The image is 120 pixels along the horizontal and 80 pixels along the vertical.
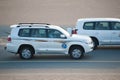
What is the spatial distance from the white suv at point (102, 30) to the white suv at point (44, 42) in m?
3.09

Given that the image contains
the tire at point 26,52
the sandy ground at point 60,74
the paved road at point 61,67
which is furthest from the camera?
the tire at point 26,52

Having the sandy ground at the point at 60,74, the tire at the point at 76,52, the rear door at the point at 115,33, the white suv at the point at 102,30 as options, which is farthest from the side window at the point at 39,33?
the rear door at the point at 115,33

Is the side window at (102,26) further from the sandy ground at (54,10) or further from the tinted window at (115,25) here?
the sandy ground at (54,10)

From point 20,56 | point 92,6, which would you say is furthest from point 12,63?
point 92,6

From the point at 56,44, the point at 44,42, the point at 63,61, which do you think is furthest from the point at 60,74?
the point at 44,42

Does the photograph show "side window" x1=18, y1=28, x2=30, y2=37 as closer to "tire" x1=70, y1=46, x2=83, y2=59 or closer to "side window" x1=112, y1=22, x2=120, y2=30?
"tire" x1=70, y1=46, x2=83, y2=59

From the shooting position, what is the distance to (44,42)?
17.4m

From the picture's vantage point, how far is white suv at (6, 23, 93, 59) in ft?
57.0

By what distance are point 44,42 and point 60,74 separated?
12.3 feet

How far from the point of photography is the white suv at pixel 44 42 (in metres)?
17.4

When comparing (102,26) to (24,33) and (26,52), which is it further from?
(26,52)

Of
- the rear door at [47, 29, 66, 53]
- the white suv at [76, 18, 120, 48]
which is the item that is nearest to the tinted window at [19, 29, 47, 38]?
the rear door at [47, 29, 66, 53]

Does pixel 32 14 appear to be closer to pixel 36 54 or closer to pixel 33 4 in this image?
pixel 33 4

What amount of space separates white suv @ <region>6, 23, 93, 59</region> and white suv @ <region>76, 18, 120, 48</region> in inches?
122
